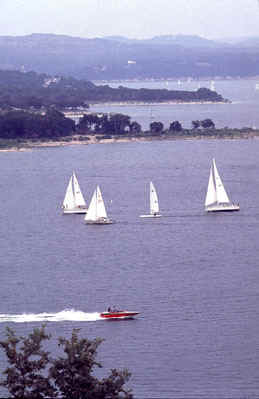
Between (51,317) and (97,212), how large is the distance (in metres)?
11.0

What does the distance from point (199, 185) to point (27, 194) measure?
5.31 metres

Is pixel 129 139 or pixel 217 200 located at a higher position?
pixel 129 139

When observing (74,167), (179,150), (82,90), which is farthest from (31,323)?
(82,90)

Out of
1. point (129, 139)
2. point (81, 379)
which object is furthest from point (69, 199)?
point (129, 139)

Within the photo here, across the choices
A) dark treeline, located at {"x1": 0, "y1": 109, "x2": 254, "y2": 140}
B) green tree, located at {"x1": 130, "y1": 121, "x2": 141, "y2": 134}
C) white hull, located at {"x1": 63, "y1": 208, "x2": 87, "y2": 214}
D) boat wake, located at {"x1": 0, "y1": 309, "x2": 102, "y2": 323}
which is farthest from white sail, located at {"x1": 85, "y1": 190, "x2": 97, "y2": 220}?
green tree, located at {"x1": 130, "y1": 121, "x2": 141, "y2": 134}

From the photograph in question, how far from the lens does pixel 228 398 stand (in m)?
17.6

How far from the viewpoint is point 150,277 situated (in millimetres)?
24828

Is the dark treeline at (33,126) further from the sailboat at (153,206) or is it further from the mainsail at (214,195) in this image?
the sailboat at (153,206)

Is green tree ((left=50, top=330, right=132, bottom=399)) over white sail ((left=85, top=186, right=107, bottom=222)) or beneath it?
beneath

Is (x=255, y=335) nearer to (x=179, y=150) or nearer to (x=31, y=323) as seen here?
(x=31, y=323)

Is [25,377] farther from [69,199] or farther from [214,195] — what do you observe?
[69,199]

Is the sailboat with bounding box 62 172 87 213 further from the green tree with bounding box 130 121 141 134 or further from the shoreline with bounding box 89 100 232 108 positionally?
the shoreline with bounding box 89 100 232 108

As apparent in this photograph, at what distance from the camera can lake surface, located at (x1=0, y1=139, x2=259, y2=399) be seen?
1922 centimetres

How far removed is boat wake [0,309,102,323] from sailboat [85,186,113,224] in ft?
34.3
